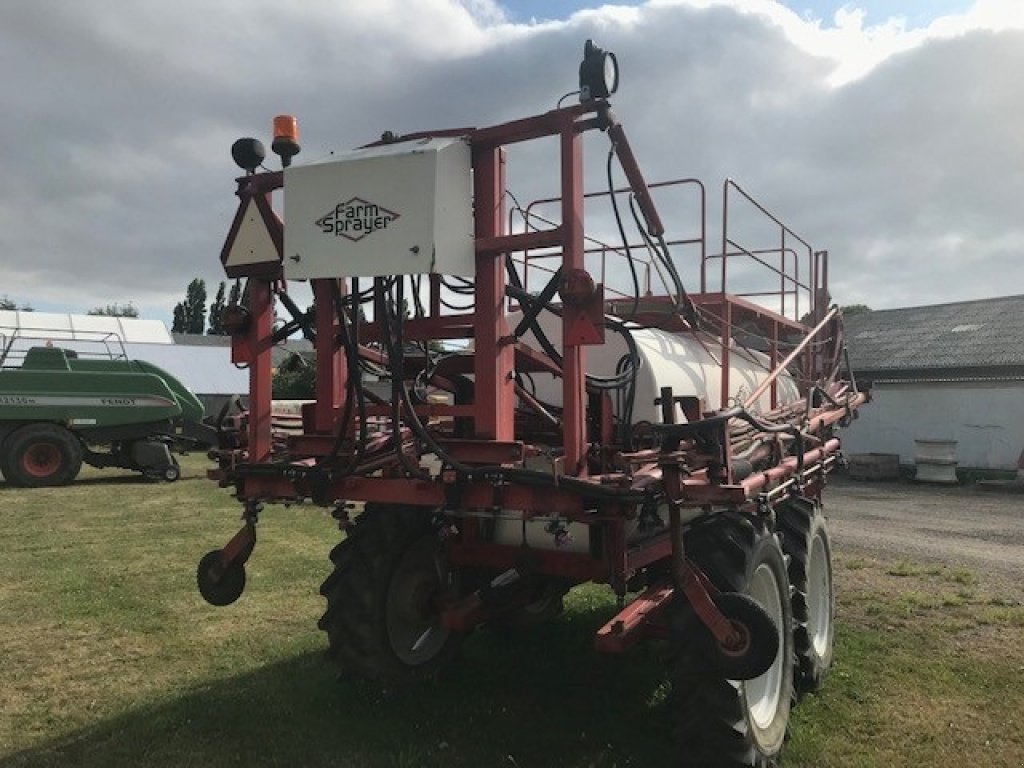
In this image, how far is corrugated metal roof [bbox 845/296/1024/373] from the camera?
68.0ft

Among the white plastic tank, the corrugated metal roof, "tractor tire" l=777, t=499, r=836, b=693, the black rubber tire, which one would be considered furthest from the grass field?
the corrugated metal roof

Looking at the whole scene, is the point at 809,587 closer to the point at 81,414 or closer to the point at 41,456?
the point at 81,414

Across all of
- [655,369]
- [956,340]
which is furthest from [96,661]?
[956,340]

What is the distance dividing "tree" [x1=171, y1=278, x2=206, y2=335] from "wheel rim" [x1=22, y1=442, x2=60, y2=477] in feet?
197

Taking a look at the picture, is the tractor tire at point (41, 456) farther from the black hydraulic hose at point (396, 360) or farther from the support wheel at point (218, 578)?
the black hydraulic hose at point (396, 360)

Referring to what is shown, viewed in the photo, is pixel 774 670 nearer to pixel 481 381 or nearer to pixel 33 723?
pixel 481 381

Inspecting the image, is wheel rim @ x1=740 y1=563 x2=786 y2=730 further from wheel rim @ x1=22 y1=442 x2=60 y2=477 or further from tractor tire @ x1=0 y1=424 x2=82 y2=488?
wheel rim @ x1=22 y1=442 x2=60 y2=477

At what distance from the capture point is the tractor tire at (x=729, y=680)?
3568mm

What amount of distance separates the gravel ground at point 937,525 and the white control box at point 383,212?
6.60 metres

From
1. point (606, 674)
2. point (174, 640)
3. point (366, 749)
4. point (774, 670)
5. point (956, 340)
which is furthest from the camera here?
point (956, 340)

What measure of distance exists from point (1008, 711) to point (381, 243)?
4.27 metres

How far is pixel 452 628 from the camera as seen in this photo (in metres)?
4.41

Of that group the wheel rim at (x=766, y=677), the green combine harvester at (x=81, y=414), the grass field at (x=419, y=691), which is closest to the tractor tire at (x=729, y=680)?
the wheel rim at (x=766, y=677)

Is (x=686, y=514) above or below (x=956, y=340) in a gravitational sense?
below
